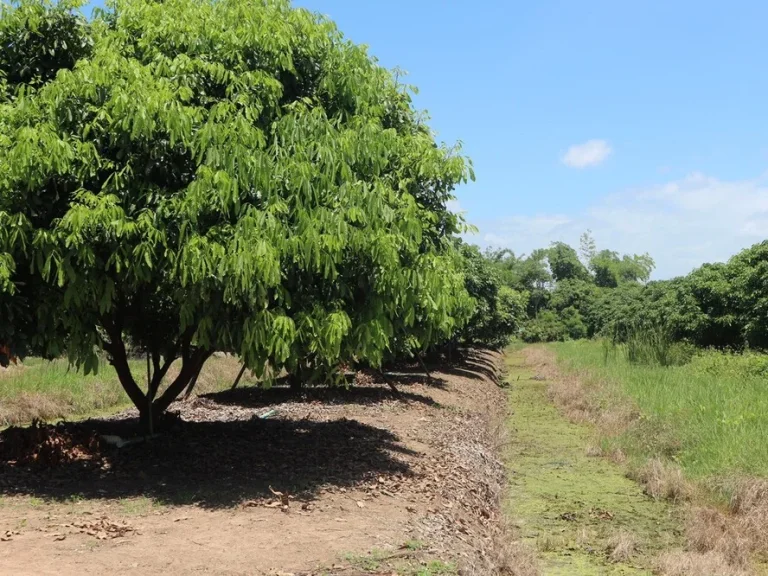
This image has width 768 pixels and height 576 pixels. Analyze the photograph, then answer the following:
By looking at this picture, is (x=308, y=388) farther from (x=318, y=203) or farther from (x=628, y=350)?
(x=628, y=350)

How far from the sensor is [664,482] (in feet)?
38.9

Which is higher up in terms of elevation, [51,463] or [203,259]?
[203,259]

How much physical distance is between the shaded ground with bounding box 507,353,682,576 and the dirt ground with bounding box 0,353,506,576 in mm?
683

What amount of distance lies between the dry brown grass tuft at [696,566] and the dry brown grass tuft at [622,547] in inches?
16.6

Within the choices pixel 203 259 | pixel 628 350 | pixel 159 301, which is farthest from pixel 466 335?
pixel 203 259

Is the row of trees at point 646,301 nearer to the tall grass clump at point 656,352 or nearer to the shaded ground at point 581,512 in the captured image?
the tall grass clump at point 656,352

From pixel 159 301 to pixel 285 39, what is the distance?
4.34 m

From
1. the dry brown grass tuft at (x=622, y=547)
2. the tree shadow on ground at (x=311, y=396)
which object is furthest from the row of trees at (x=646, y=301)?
the dry brown grass tuft at (x=622, y=547)

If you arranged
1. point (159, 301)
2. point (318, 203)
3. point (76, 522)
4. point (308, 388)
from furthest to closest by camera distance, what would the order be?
point (308, 388), point (159, 301), point (318, 203), point (76, 522)

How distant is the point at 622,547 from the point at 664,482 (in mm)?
3066

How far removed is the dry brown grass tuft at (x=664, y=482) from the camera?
11.6 metres

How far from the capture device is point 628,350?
95.3ft

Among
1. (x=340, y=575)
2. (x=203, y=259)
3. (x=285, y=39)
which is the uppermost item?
(x=285, y=39)

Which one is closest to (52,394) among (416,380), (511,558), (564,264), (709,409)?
(416,380)
